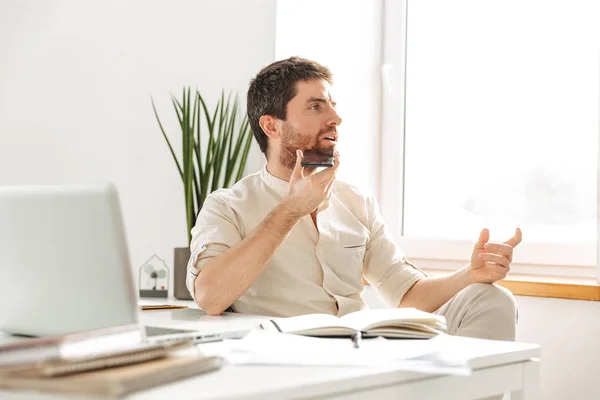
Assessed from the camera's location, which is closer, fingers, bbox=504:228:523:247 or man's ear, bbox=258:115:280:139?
fingers, bbox=504:228:523:247

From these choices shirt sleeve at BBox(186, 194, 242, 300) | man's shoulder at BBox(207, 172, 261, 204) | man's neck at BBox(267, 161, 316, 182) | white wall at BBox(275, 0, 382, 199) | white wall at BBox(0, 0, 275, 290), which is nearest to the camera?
shirt sleeve at BBox(186, 194, 242, 300)

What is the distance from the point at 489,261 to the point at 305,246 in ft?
1.62

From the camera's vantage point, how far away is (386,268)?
7.73ft

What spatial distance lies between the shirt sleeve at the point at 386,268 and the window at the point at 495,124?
582 mm

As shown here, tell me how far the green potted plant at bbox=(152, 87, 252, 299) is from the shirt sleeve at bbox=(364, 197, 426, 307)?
0.70m

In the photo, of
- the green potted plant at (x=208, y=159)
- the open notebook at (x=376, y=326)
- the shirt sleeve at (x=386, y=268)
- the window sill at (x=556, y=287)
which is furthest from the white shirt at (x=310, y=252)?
the open notebook at (x=376, y=326)

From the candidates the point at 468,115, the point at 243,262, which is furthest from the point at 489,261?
the point at 468,115

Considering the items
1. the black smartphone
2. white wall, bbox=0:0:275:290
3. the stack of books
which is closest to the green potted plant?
white wall, bbox=0:0:275:290

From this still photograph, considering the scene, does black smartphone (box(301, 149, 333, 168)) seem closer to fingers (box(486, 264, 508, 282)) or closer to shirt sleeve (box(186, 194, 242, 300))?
shirt sleeve (box(186, 194, 242, 300))

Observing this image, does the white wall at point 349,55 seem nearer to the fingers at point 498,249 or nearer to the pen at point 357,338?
the fingers at point 498,249

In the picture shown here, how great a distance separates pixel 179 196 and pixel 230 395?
2486 mm

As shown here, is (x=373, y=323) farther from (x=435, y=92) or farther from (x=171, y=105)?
(x=171, y=105)

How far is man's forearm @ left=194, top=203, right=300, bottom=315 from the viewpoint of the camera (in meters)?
1.98

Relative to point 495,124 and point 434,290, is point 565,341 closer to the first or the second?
point 434,290
